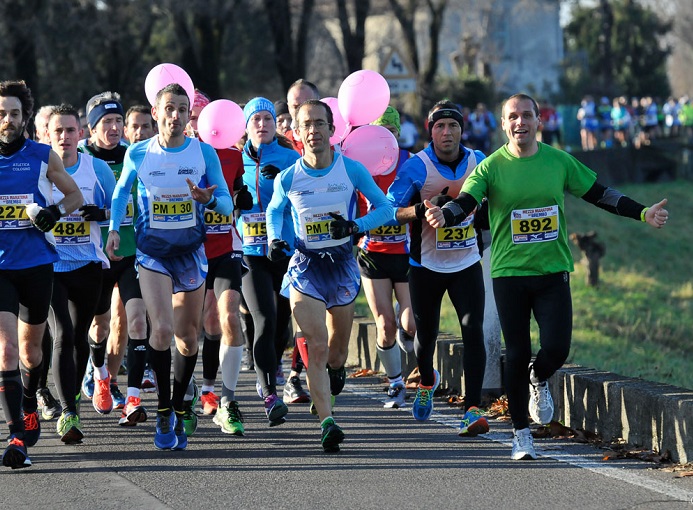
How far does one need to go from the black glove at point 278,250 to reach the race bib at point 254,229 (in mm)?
1464

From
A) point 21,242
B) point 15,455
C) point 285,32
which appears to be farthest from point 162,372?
point 285,32

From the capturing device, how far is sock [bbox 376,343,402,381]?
10445 mm

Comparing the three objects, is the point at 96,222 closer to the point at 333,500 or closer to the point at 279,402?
the point at 279,402

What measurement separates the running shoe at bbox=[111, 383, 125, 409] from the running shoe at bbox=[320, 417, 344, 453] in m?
2.45

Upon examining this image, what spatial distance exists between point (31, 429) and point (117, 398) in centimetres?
193

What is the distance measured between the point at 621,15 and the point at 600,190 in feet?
204

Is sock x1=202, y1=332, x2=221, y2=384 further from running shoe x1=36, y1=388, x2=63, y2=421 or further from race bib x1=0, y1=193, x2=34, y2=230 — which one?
race bib x1=0, y1=193, x2=34, y2=230

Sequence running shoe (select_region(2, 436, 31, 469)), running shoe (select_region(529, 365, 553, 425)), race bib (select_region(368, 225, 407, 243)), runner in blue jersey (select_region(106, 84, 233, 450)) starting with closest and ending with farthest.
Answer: running shoe (select_region(2, 436, 31, 469)) → running shoe (select_region(529, 365, 553, 425)) → runner in blue jersey (select_region(106, 84, 233, 450)) → race bib (select_region(368, 225, 407, 243))

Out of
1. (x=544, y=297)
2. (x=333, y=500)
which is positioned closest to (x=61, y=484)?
(x=333, y=500)

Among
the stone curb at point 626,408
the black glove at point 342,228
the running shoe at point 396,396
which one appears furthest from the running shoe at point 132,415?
the stone curb at point 626,408

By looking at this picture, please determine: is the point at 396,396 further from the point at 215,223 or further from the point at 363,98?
the point at 363,98

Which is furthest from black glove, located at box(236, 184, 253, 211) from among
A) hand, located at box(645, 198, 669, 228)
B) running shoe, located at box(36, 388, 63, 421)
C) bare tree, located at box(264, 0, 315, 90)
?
bare tree, located at box(264, 0, 315, 90)

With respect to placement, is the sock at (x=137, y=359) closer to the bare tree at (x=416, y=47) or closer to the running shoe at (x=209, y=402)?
the running shoe at (x=209, y=402)

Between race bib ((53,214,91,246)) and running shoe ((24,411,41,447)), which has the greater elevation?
race bib ((53,214,91,246))
